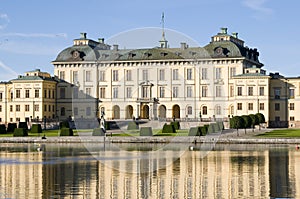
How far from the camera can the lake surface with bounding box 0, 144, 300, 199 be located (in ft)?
89.0

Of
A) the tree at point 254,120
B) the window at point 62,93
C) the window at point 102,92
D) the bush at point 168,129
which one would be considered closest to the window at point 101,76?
the window at point 102,92

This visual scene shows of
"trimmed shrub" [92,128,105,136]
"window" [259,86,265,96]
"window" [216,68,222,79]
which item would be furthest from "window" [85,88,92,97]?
"trimmed shrub" [92,128,105,136]

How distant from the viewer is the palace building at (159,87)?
3302 inches

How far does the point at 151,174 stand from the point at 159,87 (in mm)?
55480

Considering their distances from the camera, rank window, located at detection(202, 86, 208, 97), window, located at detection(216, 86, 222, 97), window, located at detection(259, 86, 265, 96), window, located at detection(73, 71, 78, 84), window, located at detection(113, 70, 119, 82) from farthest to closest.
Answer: window, located at detection(73, 71, 78, 84), window, located at detection(113, 70, 119, 82), window, located at detection(202, 86, 208, 97), window, located at detection(216, 86, 222, 97), window, located at detection(259, 86, 265, 96)

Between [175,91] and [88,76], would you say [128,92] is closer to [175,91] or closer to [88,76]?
[88,76]

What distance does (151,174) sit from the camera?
108 feet

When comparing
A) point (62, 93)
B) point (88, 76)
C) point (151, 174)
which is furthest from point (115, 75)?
point (151, 174)

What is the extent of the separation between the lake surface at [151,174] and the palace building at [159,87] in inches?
1411

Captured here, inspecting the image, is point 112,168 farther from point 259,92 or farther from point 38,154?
point 259,92

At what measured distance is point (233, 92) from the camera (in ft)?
279

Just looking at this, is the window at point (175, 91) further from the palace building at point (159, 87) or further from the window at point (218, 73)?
the window at point (218, 73)

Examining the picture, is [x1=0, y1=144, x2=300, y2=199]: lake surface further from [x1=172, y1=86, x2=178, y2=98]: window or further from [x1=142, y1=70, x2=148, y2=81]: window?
[x1=142, y1=70, x2=148, y2=81]: window

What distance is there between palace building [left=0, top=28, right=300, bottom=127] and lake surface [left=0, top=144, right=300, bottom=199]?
35852 millimetres
